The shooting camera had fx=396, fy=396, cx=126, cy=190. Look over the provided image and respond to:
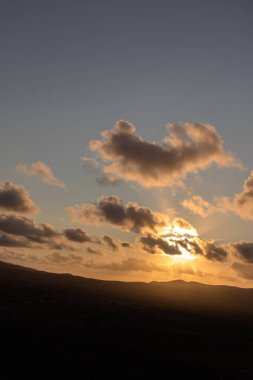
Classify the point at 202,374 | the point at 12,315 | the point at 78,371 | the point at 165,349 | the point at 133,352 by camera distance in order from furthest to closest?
the point at 12,315
the point at 165,349
the point at 133,352
the point at 202,374
the point at 78,371

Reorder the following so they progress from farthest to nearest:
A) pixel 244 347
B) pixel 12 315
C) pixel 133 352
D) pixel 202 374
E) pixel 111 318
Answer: pixel 111 318, pixel 12 315, pixel 244 347, pixel 133 352, pixel 202 374

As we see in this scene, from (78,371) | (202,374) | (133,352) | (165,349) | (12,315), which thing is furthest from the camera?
(12,315)

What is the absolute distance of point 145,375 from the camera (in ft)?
192

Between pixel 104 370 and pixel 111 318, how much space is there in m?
61.8

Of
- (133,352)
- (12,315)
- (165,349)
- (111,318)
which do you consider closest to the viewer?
(133,352)

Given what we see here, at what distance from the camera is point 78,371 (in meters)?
58.2

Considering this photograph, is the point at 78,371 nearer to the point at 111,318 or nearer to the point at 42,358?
the point at 42,358

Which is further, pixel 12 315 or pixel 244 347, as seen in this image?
pixel 12 315

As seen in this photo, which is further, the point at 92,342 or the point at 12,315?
the point at 12,315

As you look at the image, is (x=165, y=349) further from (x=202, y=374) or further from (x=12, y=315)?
(x=12, y=315)

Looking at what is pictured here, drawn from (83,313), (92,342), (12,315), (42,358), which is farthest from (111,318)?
(42,358)

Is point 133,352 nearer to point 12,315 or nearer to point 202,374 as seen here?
point 202,374

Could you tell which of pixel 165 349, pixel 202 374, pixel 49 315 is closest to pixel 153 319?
pixel 49 315

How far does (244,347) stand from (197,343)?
10823 mm
